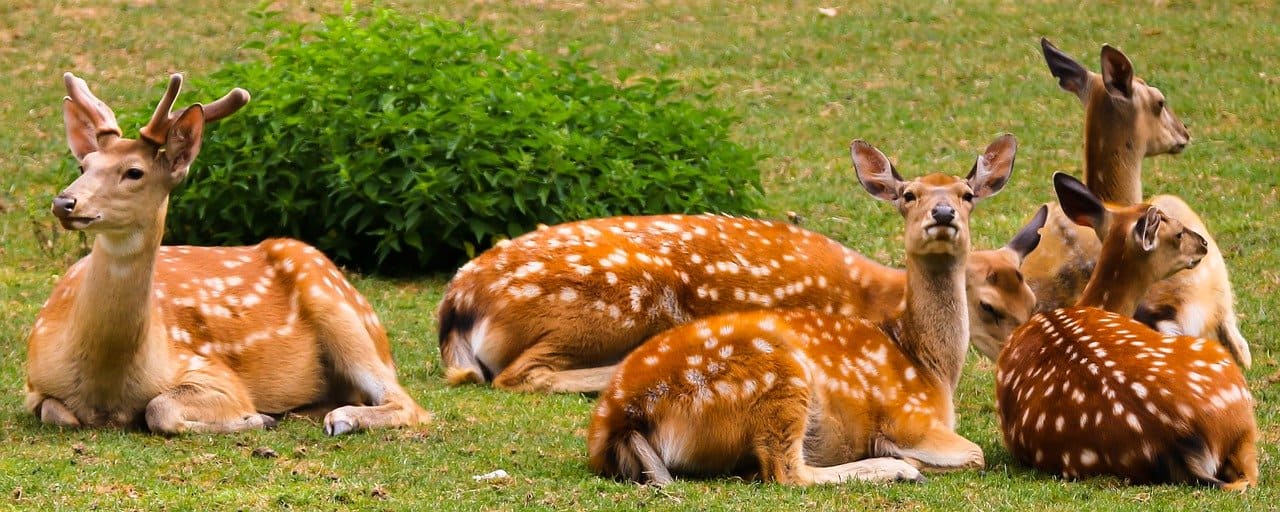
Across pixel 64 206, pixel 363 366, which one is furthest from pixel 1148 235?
pixel 64 206

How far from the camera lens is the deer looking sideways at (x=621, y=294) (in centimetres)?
860

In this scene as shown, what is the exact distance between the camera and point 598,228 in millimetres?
9016

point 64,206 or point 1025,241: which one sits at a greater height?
point 64,206

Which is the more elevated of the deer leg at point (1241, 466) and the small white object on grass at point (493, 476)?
the deer leg at point (1241, 466)

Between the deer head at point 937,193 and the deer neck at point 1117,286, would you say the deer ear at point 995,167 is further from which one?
the deer neck at point 1117,286

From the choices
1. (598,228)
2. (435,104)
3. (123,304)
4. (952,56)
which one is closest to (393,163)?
(435,104)

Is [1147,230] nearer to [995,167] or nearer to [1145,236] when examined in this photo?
[1145,236]

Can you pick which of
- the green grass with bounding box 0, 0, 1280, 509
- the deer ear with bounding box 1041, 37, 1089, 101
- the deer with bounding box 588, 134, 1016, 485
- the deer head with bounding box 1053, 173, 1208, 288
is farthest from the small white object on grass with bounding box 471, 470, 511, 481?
the deer ear with bounding box 1041, 37, 1089, 101

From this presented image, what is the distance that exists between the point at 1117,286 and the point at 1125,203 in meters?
2.03

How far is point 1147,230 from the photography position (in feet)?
24.3

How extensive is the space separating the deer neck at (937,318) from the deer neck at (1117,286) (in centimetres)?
72

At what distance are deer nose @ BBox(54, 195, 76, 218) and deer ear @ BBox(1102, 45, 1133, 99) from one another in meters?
5.41

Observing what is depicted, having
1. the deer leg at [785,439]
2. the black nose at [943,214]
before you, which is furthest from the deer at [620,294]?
the deer leg at [785,439]

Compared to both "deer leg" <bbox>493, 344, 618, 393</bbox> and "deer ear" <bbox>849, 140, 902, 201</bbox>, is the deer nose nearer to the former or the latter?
"deer leg" <bbox>493, 344, 618, 393</bbox>
